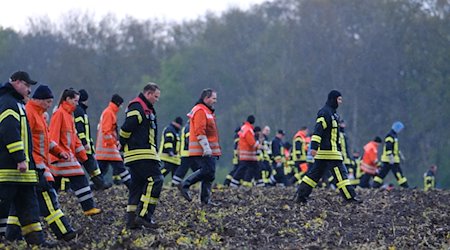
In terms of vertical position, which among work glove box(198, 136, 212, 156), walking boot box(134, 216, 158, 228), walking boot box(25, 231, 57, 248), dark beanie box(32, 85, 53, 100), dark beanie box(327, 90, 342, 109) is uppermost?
dark beanie box(327, 90, 342, 109)

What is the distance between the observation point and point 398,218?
1608 centimetres

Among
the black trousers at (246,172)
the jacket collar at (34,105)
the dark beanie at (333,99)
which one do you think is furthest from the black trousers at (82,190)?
the black trousers at (246,172)

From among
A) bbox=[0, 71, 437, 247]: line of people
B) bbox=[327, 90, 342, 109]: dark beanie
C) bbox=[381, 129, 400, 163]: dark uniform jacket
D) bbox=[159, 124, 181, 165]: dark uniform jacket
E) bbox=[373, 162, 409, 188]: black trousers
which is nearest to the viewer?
bbox=[0, 71, 437, 247]: line of people

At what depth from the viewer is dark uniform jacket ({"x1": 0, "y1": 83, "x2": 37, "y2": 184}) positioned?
37.1 feet

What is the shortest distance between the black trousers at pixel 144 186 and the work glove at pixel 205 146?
3030 millimetres

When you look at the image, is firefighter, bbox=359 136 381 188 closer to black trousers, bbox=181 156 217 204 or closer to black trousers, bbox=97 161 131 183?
black trousers, bbox=97 161 131 183

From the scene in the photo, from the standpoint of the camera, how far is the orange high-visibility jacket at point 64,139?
49.4 feet

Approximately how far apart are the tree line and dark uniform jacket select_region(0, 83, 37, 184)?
43618mm

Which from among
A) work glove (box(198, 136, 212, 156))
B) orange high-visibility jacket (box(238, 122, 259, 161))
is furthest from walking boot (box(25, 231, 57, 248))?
orange high-visibility jacket (box(238, 122, 259, 161))

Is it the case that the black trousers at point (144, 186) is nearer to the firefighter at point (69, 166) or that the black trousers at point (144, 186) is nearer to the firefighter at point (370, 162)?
the firefighter at point (69, 166)

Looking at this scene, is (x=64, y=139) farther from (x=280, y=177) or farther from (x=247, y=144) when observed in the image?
(x=280, y=177)

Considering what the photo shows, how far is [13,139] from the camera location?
37.1 ft

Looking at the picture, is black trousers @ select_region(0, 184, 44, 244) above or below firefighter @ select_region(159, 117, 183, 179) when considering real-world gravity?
below

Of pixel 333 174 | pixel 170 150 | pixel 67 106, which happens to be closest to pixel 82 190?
pixel 67 106
